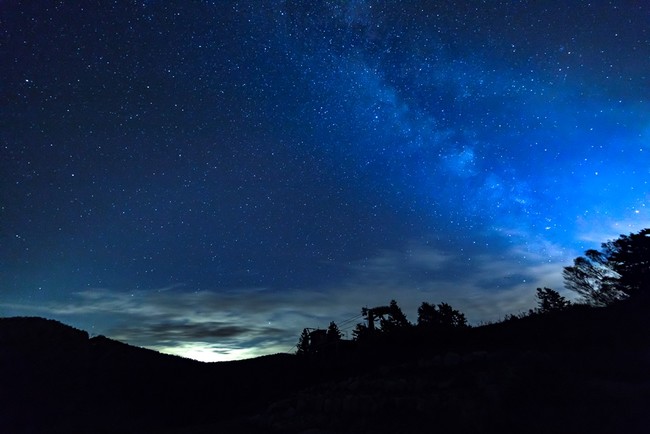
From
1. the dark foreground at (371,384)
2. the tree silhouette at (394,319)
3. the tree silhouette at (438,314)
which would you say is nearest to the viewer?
the dark foreground at (371,384)

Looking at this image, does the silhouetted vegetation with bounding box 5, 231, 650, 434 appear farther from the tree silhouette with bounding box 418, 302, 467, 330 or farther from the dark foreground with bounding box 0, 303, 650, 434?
the tree silhouette with bounding box 418, 302, 467, 330

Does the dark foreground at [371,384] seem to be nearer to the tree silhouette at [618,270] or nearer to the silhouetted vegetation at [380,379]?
the silhouetted vegetation at [380,379]

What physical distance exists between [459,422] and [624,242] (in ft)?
129

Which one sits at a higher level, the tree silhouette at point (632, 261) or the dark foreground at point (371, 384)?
the tree silhouette at point (632, 261)

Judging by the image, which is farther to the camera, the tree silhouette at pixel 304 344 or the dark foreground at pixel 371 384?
the tree silhouette at pixel 304 344

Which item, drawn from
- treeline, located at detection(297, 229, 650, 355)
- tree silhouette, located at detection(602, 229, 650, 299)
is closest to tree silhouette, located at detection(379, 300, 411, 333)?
treeline, located at detection(297, 229, 650, 355)

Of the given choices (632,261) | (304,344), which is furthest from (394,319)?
(632,261)

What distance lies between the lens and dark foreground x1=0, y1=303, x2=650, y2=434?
431 inches

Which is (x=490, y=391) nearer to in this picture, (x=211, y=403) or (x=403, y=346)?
(x=403, y=346)

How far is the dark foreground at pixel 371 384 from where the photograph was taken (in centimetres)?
1094

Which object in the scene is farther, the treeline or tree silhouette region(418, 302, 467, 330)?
tree silhouette region(418, 302, 467, 330)

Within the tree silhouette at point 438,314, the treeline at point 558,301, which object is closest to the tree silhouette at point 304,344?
the treeline at point 558,301

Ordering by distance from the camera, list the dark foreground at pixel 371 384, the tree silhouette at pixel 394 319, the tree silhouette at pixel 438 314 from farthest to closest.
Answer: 1. the tree silhouette at pixel 438 314
2. the tree silhouette at pixel 394 319
3. the dark foreground at pixel 371 384

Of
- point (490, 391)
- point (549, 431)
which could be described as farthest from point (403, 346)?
point (549, 431)
